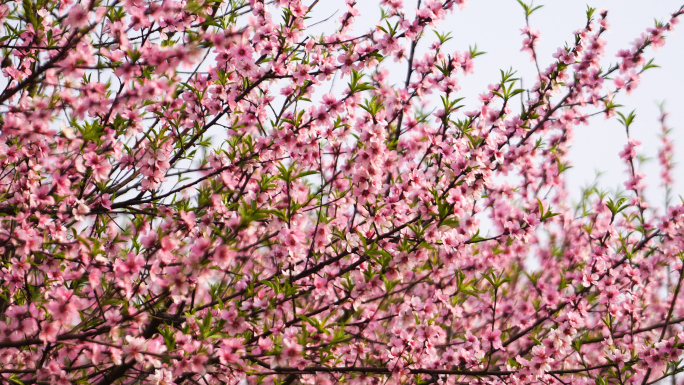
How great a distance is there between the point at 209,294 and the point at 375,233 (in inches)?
76.2

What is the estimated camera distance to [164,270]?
4.46m

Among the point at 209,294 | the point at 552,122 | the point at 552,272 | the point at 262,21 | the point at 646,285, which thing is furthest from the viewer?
the point at 552,272

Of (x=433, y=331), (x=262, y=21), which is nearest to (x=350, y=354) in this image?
(x=433, y=331)

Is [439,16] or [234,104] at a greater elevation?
[439,16]

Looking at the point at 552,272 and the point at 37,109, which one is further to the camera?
the point at 552,272

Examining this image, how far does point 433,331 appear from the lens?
5367mm

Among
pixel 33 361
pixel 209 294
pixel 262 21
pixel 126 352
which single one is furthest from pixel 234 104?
pixel 33 361

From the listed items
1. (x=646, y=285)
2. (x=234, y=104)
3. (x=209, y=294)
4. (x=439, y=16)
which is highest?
(x=439, y=16)

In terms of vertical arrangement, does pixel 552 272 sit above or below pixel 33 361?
above

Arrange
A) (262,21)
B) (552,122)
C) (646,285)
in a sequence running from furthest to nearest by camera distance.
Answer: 1. (646,285)
2. (552,122)
3. (262,21)

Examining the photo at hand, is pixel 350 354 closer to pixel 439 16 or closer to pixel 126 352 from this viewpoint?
pixel 126 352

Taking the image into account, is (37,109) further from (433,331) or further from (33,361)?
(433,331)

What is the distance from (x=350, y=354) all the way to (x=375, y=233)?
1659 millimetres

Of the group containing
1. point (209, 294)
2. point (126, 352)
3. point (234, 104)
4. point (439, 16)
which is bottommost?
point (126, 352)
